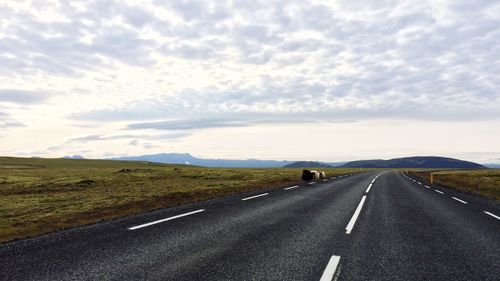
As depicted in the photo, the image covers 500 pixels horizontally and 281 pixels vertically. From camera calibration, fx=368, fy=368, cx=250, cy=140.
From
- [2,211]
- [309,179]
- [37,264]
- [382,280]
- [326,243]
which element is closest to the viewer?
[382,280]

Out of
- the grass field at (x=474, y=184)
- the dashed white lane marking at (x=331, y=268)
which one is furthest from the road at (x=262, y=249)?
the grass field at (x=474, y=184)

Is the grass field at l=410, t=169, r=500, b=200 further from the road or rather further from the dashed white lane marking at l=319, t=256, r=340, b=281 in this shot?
the dashed white lane marking at l=319, t=256, r=340, b=281

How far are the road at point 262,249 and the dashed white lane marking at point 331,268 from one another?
0.05 feet

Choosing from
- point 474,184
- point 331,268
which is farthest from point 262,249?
point 474,184

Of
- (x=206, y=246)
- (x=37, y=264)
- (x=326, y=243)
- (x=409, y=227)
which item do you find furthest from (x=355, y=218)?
(x=37, y=264)

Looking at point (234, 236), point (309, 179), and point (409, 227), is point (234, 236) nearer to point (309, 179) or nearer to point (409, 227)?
point (409, 227)

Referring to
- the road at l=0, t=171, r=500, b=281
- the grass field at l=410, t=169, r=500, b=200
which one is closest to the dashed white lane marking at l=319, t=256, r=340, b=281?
the road at l=0, t=171, r=500, b=281

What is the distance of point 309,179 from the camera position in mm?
29031

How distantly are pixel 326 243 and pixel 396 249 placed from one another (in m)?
1.37

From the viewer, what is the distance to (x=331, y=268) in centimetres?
591

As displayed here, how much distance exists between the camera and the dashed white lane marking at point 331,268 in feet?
17.9

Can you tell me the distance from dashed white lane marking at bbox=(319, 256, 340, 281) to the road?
0.05ft

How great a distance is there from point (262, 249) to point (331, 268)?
1.61 meters

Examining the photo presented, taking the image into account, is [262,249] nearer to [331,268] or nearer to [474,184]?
[331,268]
